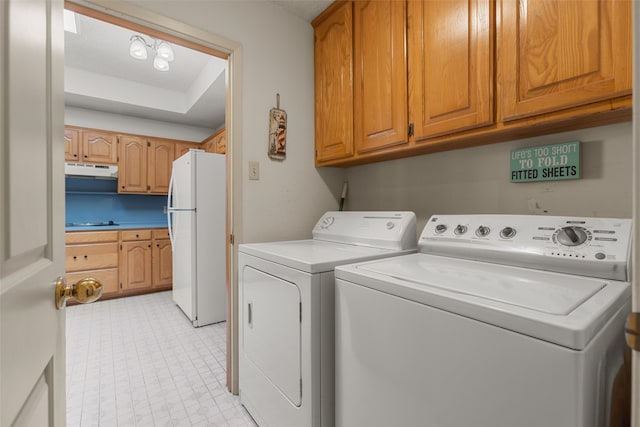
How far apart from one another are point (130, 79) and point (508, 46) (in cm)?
400

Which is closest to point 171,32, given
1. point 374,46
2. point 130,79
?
point 374,46

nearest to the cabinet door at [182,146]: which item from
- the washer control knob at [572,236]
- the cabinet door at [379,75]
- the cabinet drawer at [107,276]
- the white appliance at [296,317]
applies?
the cabinet drawer at [107,276]

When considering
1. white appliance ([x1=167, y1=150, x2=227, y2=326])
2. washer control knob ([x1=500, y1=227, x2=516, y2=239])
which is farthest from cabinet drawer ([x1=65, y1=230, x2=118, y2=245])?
washer control knob ([x1=500, y1=227, x2=516, y2=239])

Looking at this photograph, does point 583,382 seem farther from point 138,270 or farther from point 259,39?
point 138,270

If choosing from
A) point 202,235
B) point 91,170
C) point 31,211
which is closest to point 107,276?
point 91,170

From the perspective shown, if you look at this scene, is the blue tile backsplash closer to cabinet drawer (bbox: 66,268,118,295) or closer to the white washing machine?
cabinet drawer (bbox: 66,268,118,295)

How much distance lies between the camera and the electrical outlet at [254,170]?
1810 millimetres

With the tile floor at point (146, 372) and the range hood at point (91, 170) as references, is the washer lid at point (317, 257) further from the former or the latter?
the range hood at point (91, 170)

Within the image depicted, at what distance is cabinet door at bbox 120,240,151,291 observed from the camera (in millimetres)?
3549

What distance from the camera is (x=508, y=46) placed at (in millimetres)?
1102

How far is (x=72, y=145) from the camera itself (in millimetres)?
3525

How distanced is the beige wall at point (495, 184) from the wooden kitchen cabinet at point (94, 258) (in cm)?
307

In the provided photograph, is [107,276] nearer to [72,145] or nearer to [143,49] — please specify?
[72,145]

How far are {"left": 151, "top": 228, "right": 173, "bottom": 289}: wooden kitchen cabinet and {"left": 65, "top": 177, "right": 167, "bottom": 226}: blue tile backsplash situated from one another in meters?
0.69
